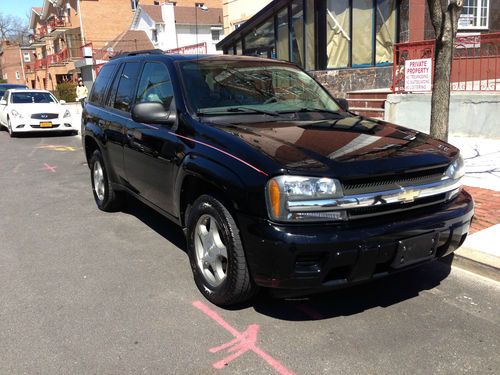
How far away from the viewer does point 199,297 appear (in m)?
3.74

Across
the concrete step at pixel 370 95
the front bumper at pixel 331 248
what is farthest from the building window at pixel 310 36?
the front bumper at pixel 331 248

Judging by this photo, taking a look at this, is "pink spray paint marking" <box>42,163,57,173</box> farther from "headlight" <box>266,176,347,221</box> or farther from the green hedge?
the green hedge

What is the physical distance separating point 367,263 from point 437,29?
343cm

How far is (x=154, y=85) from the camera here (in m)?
4.49

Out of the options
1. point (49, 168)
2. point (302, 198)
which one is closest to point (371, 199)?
point (302, 198)

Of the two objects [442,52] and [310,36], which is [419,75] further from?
[310,36]

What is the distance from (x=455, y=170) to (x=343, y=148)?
96 centimetres

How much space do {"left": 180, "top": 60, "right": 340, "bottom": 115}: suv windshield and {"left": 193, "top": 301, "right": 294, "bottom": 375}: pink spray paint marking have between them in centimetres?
164

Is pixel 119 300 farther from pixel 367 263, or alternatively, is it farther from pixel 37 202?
pixel 37 202

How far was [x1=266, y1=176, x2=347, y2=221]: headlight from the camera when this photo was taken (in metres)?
2.86

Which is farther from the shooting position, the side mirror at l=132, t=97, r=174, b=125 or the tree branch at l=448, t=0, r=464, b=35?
the tree branch at l=448, t=0, r=464, b=35

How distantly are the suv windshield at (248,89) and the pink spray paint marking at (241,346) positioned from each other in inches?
64.7

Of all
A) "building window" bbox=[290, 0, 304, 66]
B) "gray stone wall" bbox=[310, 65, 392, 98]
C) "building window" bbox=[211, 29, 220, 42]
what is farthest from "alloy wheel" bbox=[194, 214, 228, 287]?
"building window" bbox=[211, 29, 220, 42]


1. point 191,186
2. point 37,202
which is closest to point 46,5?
point 37,202
